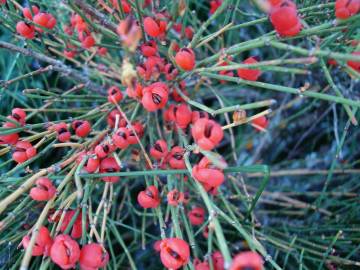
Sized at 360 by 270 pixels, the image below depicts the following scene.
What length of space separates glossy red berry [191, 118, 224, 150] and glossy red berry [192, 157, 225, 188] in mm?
64

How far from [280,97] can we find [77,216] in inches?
46.6

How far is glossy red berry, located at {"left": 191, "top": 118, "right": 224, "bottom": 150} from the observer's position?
809 millimetres

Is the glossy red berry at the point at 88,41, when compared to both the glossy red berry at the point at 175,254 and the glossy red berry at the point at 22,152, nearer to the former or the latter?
the glossy red berry at the point at 22,152

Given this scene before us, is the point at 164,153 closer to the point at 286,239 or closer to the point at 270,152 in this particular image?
the point at 286,239

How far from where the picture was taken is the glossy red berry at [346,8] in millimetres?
856

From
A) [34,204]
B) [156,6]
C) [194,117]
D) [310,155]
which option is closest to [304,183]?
[310,155]

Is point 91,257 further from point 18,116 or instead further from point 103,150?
point 18,116

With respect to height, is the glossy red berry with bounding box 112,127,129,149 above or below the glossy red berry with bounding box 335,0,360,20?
below

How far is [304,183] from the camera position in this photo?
A: 70.0 inches

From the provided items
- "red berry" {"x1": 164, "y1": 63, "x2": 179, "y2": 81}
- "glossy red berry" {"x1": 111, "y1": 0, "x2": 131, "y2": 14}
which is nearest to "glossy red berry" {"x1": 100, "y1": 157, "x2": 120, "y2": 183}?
"red berry" {"x1": 164, "y1": 63, "x2": 179, "y2": 81}

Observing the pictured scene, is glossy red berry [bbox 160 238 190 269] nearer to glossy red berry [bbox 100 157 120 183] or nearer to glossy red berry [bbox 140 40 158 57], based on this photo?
glossy red berry [bbox 100 157 120 183]

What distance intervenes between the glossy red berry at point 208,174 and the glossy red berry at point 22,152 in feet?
1.46

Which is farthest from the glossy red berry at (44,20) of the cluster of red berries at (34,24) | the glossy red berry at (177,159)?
the glossy red berry at (177,159)

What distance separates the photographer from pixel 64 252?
0.86 m
